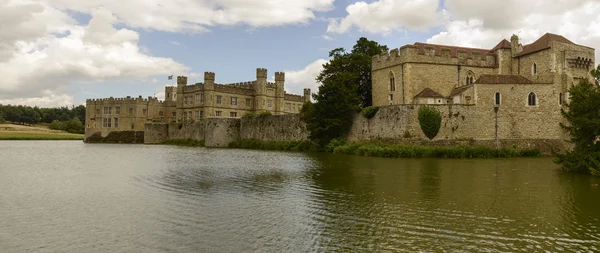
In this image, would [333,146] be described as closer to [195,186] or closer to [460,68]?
[460,68]

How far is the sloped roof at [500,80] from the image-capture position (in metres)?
32.2

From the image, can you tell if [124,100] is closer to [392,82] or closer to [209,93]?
[209,93]

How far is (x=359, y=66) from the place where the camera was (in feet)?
133

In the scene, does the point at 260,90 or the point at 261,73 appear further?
the point at 261,73

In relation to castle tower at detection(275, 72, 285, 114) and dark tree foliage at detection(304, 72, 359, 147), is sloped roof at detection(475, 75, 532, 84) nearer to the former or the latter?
dark tree foliage at detection(304, 72, 359, 147)

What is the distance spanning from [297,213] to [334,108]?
85.0ft

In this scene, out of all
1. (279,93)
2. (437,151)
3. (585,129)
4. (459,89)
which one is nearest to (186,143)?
(279,93)

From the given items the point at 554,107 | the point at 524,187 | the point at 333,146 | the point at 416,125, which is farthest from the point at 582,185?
the point at 333,146

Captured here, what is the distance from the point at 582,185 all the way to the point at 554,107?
765 inches

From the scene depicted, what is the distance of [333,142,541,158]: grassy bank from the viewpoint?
29.2m

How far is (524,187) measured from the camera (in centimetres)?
1502

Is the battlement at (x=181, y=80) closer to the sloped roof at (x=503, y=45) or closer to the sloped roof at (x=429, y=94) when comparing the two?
the sloped roof at (x=429, y=94)

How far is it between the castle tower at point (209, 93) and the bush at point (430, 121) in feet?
99.8

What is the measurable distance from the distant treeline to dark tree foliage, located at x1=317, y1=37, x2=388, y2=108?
71207 millimetres
